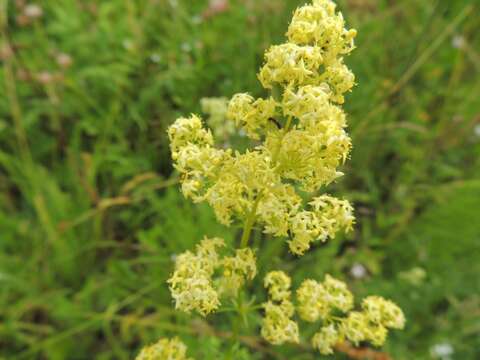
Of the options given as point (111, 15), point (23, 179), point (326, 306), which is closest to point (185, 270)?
point (326, 306)

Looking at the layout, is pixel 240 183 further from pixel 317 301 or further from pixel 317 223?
pixel 317 301

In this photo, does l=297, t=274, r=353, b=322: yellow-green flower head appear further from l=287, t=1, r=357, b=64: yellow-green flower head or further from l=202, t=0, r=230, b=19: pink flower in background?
l=202, t=0, r=230, b=19: pink flower in background

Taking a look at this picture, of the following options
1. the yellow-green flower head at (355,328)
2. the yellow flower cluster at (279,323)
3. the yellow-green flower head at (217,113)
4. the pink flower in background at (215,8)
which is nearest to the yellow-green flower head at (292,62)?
the yellow flower cluster at (279,323)

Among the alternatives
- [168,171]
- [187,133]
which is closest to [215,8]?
[168,171]

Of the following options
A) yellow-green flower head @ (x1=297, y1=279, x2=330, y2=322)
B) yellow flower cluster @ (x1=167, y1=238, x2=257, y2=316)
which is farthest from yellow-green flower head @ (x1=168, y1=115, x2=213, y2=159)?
yellow-green flower head @ (x1=297, y1=279, x2=330, y2=322)

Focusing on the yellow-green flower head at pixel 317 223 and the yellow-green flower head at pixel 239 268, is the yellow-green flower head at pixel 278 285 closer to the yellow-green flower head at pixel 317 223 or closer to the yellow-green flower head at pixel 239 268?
the yellow-green flower head at pixel 239 268
